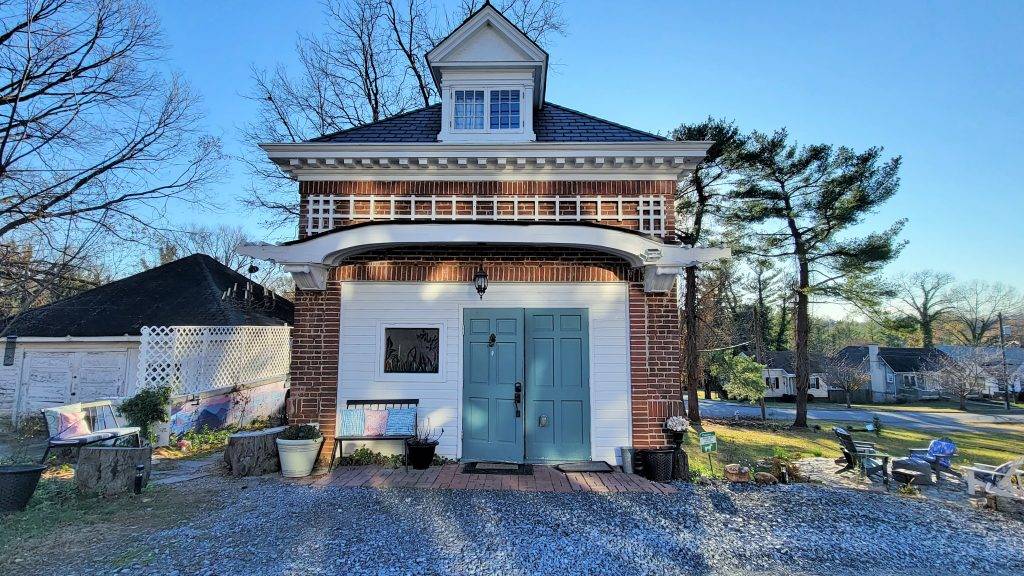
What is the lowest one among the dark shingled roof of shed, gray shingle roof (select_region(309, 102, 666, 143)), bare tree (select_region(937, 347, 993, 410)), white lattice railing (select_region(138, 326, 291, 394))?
bare tree (select_region(937, 347, 993, 410))

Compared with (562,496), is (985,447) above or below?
below

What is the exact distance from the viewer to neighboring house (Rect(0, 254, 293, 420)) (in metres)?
11.0

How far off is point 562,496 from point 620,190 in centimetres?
453

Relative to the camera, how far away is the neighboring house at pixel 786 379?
Result: 39.6 m

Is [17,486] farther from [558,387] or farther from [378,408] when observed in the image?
[558,387]

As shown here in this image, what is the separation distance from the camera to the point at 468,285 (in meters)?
7.32

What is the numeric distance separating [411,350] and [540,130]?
4384 mm

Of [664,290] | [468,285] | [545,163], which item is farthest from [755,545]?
[545,163]

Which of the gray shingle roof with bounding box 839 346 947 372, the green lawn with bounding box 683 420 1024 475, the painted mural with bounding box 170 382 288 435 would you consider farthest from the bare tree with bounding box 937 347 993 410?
the painted mural with bounding box 170 382 288 435

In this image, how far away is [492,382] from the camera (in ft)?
23.5

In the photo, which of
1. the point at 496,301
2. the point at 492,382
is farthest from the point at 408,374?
the point at 496,301

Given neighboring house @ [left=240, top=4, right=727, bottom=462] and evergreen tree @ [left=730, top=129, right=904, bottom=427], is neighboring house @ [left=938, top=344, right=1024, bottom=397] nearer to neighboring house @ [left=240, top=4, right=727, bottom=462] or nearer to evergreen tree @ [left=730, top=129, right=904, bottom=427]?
evergreen tree @ [left=730, top=129, right=904, bottom=427]

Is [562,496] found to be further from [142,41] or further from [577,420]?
[142,41]

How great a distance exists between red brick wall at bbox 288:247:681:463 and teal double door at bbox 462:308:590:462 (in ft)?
2.19
